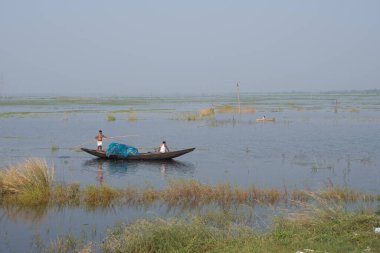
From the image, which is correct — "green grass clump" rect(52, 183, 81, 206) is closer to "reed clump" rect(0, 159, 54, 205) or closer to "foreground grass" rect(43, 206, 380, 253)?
"reed clump" rect(0, 159, 54, 205)

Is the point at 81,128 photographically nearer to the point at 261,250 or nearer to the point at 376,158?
the point at 376,158

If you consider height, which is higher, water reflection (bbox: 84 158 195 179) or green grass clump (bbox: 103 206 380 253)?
green grass clump (bbox: 103 206 380 253)

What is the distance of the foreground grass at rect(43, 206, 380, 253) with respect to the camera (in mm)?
8359

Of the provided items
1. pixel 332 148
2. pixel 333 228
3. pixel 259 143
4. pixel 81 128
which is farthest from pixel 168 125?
pixel 333 228

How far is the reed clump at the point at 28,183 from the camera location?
1485 cm

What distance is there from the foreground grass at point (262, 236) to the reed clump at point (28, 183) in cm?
467

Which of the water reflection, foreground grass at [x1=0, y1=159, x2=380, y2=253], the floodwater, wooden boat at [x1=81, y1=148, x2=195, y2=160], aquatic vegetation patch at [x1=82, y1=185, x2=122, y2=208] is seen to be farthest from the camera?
wooden boat at [x1=81, y1=148, x2=195, y2=160]

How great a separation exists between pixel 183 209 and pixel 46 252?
4650 mm

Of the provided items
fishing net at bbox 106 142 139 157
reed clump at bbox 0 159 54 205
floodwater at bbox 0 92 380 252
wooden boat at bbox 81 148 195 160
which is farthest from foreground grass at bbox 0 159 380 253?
fishing net at bbox 106 142 139 157

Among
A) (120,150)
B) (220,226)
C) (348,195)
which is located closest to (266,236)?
(220,226)

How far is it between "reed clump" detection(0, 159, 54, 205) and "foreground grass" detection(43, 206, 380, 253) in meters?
4.67

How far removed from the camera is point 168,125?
44531 mm

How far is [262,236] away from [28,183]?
8.63 m

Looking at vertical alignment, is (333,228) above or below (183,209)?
above
